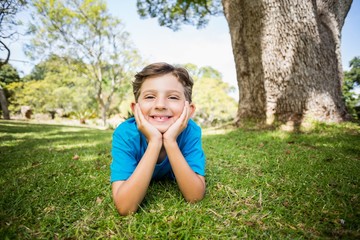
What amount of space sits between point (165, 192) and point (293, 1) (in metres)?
5.03

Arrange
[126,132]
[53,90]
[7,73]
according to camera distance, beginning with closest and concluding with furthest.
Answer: [126,132], [7,73], [53,90]

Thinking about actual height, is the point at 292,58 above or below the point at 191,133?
above

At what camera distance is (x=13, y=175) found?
260cm


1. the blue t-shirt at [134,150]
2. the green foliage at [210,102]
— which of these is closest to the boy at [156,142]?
the blue t-shirt at [134,150]

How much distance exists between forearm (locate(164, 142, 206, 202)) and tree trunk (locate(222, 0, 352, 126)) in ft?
13.3

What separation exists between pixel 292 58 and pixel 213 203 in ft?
14.1

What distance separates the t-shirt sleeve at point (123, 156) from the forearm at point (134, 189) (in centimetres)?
12

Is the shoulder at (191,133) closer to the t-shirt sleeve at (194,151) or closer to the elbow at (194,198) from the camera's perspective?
the t-shirt sleeve at (194,151)

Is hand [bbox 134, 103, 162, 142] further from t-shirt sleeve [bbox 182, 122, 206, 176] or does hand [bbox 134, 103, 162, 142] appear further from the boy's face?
t-shirt sleeve [bbox 182, 122, 206, 176]

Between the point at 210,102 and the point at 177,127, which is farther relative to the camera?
the point at 210,102

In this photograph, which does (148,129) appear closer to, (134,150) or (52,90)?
(134,150)

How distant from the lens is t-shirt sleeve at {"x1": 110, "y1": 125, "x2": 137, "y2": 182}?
5.45ft

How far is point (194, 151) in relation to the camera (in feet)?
6.28

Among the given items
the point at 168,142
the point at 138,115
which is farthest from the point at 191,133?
the point at 138,115
